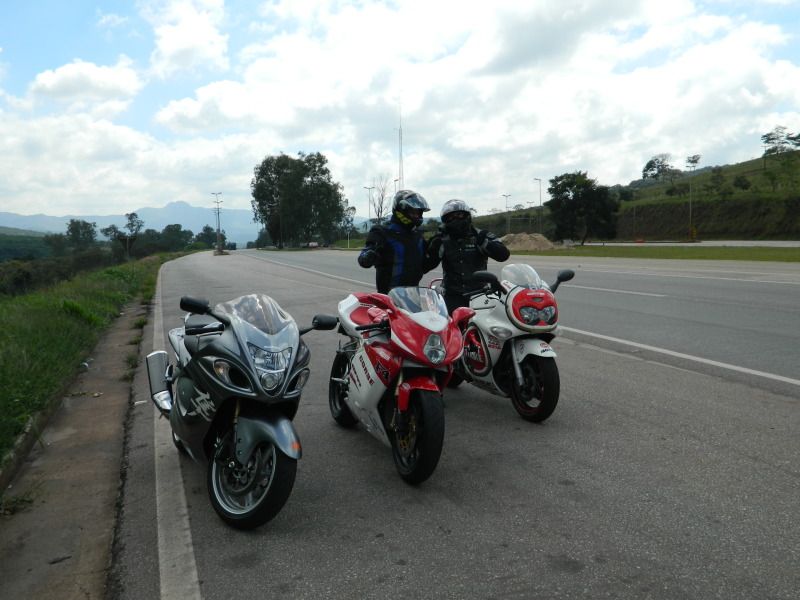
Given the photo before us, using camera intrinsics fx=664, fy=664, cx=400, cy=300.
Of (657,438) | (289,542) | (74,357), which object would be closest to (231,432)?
(289,542)

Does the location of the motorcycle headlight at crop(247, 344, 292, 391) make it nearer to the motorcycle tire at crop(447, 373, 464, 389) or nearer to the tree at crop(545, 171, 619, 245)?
the motorcycle tire at crop(447, 373, 464, 389)

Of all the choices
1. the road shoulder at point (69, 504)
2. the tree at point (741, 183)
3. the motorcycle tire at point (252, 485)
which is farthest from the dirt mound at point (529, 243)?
the motorcycle tire at point (252, 485)

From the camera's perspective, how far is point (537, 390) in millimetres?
5188

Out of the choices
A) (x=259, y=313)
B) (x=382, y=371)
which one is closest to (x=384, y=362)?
(x=382, y=371)

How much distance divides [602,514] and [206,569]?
2075 millimetres

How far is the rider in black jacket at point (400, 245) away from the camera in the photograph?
18.3 feet

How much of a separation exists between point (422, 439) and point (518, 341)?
5.47 feet

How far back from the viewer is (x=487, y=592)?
2.88 m

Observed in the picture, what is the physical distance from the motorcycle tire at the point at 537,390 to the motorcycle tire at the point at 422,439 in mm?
1343

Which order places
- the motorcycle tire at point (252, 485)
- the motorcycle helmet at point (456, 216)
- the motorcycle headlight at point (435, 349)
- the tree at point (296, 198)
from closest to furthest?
the motorcycle tire at point (252, 485), the motorcycle headlight at point (435, 349), the motorcycle helmet at point (456, 216), the tree at point (296, 198)

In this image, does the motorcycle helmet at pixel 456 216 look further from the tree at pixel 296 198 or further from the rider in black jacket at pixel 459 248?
the tree at pixel 296 198

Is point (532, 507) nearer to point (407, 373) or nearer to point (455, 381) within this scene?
point (407, 373)

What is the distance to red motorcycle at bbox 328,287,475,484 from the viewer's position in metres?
3.93

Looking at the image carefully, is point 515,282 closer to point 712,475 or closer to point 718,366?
point 712,475
